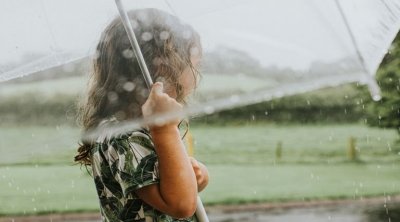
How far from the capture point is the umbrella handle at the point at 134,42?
1.43 metres

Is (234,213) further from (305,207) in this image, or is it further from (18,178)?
(18,178)

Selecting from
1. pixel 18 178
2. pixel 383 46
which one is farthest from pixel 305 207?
pixel 383 46

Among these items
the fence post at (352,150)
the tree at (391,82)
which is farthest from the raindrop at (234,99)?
the fence post at (352,150)

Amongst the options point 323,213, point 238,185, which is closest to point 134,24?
point 323,213

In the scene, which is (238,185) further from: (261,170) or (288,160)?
(288,160)

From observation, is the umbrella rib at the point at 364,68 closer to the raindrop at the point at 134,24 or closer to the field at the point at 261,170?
the raindrop at the point at 134,24

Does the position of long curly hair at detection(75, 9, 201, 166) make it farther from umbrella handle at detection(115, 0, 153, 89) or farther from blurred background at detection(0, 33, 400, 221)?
blurred background at detection(0, 33, 400, 221)

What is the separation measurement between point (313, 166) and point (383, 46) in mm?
11885

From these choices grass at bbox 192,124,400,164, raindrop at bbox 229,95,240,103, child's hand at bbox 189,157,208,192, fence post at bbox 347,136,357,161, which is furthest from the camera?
grass at bbox 192,124,400,164

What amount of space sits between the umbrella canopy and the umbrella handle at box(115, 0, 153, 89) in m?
0.02

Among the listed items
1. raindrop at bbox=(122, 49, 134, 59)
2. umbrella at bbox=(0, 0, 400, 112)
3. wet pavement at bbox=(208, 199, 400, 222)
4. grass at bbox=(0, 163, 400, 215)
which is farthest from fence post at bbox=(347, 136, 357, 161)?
raindrop at bbox=(122, 49, 134, 59)

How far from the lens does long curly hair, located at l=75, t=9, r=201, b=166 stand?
4.79 ft

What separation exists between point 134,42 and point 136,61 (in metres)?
0.05

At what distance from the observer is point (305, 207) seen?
9492mm
